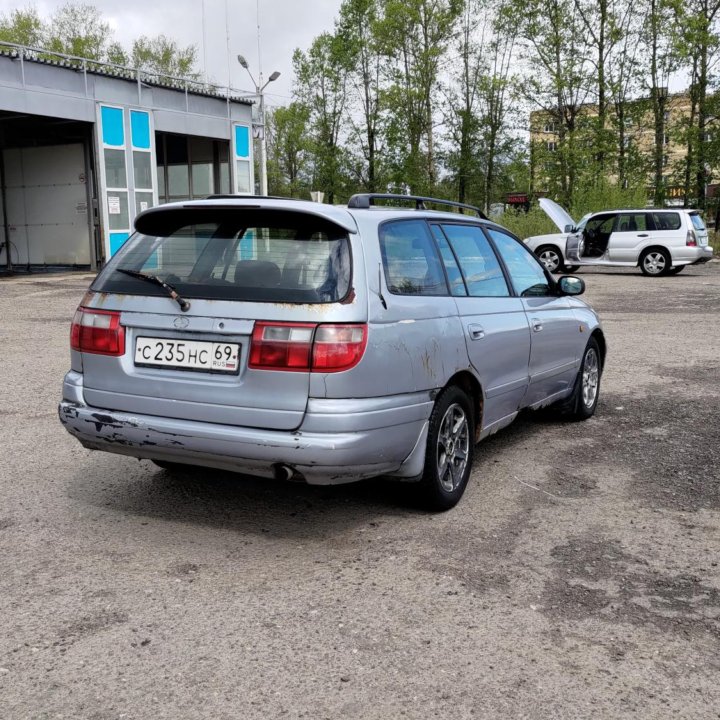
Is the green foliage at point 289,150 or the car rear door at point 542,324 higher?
the green foliage at point 289,150

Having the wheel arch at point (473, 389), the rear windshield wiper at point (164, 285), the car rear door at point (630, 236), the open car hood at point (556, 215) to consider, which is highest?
the open car hood at point (556, 215)

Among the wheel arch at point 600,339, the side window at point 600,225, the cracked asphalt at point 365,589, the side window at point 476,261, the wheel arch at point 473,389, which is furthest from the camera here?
the side window at point 600,225

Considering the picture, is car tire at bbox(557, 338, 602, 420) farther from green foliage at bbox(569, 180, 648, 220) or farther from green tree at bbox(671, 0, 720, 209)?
green tree at bbox(671, 0, 720, 209)

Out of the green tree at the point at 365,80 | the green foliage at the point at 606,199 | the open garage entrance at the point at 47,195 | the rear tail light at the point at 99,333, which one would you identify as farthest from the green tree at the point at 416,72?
the rear tail light at the point at 99,333

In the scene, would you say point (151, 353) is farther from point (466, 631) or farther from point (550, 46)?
point (550, 46)

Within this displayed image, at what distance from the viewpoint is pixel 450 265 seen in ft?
15.8

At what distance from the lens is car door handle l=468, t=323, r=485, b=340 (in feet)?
15.4

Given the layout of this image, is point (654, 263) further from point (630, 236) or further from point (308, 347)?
point (308, 347)

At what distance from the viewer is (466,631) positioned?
10.4 ft

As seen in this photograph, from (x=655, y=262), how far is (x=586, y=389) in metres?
17.8

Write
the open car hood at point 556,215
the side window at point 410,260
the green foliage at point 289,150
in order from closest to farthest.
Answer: the side window at point 410,260
the open car hood at point 556,215
the green foliage at point 289,150

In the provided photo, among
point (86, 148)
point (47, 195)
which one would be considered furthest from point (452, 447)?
point (47, 195)

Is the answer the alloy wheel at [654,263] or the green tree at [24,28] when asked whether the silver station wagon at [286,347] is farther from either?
the green tree at [24,28]

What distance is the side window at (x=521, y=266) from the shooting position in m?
5.64
